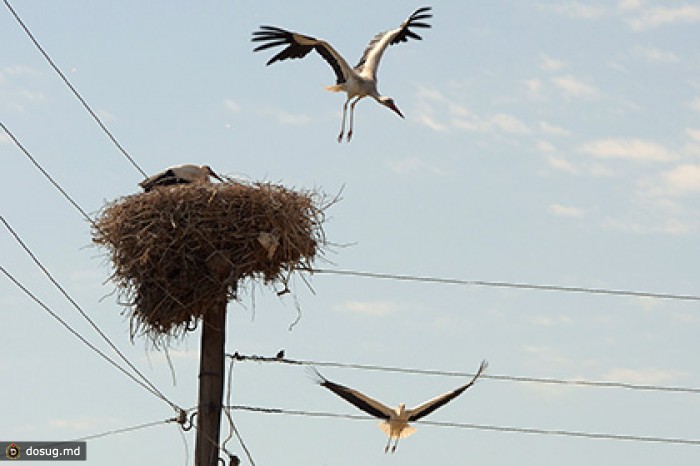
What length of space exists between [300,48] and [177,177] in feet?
6.33

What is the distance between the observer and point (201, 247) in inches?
487

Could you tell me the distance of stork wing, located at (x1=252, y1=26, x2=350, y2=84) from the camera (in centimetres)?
1527

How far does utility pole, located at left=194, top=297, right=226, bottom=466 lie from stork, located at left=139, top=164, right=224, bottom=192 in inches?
90.3

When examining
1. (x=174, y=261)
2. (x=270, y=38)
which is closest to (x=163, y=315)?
(x=174, y=261)

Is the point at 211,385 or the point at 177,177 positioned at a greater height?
the point at 177,177

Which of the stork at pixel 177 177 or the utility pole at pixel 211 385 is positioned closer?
the utility pole at pixel 211 385

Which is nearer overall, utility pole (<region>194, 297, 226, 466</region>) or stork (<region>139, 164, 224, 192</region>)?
utility pole (<region>194, 297, 226, 466</region>)

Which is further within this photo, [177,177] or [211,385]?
[177,177]

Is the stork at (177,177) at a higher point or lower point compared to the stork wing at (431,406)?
higher

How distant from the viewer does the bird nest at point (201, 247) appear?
12.2 metres

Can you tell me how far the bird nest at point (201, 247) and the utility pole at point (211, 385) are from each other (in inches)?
5.1

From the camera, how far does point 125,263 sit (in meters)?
12.5

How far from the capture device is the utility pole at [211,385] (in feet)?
37.9

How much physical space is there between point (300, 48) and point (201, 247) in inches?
149
